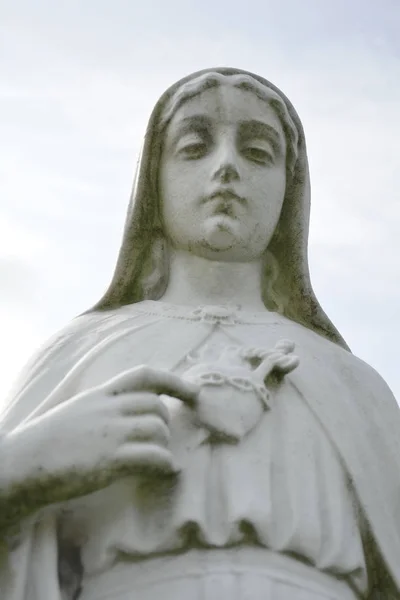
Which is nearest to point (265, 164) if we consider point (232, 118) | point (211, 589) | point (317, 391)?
point (232, 118)

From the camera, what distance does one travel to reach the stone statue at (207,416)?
175 inches

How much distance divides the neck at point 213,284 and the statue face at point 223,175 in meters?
0.05

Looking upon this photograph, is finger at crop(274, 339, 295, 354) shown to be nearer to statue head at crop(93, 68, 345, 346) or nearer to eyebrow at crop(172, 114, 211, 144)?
statue head at crop(93, 68, 345, 346)

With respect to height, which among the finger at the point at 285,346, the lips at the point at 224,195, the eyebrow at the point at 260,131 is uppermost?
the eyebrow at the point at 260,131

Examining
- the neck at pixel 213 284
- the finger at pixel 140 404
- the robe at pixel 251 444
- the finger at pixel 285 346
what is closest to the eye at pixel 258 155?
the neck at pixel 213 284

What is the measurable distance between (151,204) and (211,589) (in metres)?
2.52

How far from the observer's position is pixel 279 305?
6297mm

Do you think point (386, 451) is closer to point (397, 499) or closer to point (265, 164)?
point (397, 499)

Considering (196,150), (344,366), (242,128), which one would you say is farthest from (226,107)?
(344,366)

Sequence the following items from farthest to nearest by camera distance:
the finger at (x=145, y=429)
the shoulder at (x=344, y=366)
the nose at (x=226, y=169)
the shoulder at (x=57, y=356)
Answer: the nose at (x=226, y=169) < the shoulder at (x=344, y=366) < the shoulder at (x=57, y=356) < the finger at (x=145, y=429)

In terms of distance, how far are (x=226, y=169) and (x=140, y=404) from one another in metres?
1.65

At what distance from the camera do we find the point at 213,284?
6.01m

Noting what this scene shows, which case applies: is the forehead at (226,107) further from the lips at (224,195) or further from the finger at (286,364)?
the finger at (286,364)

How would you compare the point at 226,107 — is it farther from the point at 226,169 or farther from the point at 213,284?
the point at 213,284
